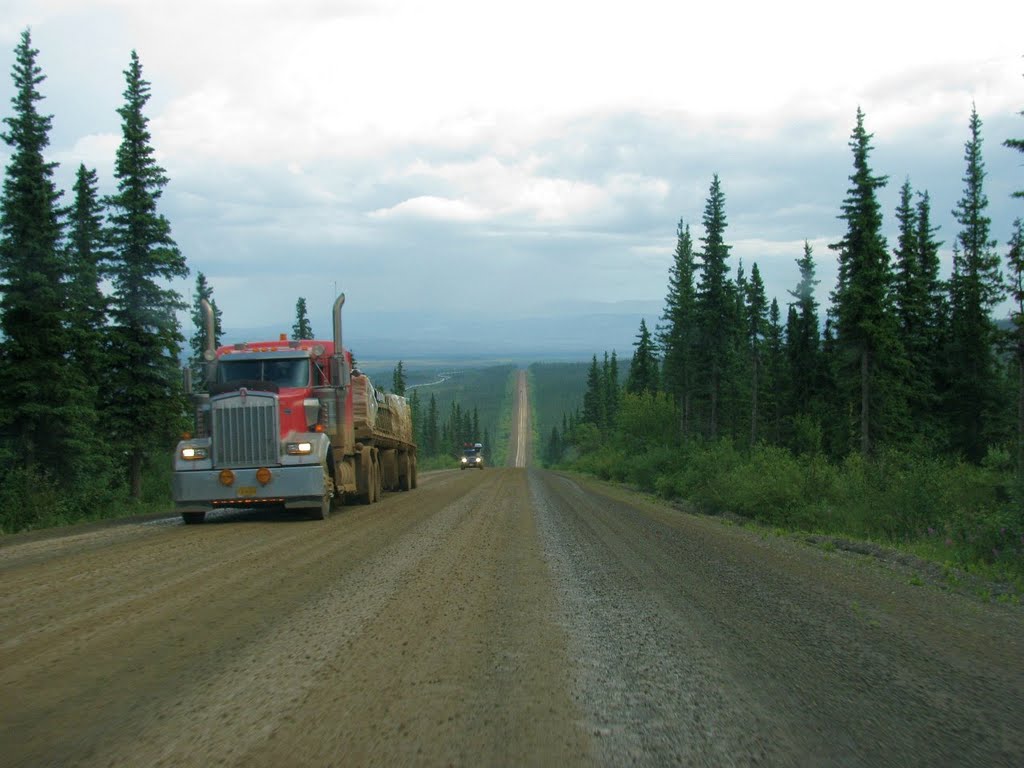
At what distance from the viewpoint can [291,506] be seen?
15.4m

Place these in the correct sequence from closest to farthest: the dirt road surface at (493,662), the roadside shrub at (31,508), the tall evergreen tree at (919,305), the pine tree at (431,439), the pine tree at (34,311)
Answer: the dirt road surface at (493,662) < the roadside shrub at (31,508) < the pine tree at (34,311) < the tall evergreen tree at (919,305) < the pine tree at (431,439)

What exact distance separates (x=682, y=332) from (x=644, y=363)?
25093 mm

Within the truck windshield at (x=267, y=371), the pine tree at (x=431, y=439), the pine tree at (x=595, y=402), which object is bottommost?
the pine tree at (x=431, y=439)

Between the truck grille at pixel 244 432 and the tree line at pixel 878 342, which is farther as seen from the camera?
the tree line at pixel 878 342

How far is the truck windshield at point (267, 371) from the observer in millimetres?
16344

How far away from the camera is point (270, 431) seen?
50.2ft

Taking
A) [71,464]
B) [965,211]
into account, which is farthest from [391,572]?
[965,211]

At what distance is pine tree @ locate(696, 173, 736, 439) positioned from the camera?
176 ft

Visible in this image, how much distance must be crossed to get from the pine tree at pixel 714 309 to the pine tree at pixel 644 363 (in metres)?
35.2

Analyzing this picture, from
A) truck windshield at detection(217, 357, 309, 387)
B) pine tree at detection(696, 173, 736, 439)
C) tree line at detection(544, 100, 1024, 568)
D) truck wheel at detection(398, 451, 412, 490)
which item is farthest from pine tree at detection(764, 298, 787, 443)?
truck windshield at detection(217, 357, 309, 387)

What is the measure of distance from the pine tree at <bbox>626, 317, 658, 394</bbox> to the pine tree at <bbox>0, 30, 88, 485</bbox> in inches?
2740

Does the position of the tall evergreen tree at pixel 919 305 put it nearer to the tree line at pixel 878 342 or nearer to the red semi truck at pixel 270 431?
the tree line at pixel 878 342

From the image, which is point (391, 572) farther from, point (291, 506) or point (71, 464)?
point (71, 464)

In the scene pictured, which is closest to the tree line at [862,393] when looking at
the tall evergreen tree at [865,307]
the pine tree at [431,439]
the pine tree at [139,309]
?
the tall evergreen tree at [865,307]
